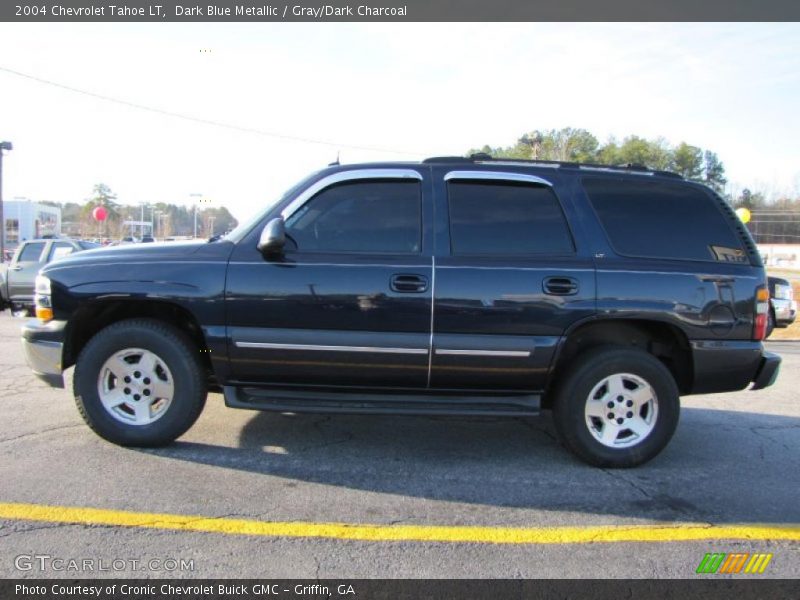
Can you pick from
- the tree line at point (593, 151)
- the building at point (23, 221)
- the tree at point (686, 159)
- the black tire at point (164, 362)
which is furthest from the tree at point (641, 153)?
the building at point (23, 221)

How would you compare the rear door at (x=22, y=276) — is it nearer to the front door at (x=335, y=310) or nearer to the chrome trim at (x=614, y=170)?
the front door at (x=335, y=310)

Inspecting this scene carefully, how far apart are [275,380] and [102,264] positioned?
57.3 inches

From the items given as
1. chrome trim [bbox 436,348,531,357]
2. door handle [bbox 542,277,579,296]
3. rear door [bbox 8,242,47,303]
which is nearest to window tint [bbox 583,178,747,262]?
door handle [bbox 542,277,579,296]

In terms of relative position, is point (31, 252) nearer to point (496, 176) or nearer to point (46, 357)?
point (46, 357)

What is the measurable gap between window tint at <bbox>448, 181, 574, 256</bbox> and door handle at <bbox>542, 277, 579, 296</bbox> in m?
0.23

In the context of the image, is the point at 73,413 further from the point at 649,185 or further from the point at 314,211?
the point at 649,185

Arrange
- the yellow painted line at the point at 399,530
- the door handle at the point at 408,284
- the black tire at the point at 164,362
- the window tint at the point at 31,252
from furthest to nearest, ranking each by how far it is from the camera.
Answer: the window tint at the point at 31,252 → the black tire at the point at 164,362 → the door handle at the point at 408,284 → the yellow painted line at the point at 399,530

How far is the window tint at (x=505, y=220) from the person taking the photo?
13.4ft

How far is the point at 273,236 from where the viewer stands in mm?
3770

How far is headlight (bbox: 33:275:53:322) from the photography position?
13.3ft

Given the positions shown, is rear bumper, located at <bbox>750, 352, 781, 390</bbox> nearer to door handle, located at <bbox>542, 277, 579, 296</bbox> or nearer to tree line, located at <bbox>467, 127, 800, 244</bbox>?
door handle, located at <bbox>542, 277, 579, 296</bbox>

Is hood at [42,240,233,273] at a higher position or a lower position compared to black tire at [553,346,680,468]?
higher
